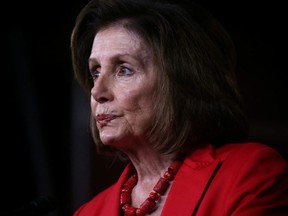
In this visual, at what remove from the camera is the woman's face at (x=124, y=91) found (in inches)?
57.9

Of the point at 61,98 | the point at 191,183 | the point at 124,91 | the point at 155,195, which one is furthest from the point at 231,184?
the point at 61,98

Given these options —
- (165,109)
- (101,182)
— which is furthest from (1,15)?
(165,109)

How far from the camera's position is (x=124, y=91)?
1.47 m

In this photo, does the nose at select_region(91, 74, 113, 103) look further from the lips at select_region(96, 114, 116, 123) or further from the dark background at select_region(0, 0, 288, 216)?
the dark background at select_region(0, 0, 288, 216)

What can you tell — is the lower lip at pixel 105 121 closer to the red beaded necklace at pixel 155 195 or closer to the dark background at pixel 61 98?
the red beaded necklace at pixel 155 195

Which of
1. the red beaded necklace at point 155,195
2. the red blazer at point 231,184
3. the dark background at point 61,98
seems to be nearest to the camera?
the red blazer at point 231,184

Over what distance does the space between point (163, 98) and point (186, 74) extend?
9 cm

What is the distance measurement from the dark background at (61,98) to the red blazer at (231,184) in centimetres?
60

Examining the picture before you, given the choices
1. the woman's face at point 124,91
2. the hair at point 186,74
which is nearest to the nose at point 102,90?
the woman's face at point 124,91

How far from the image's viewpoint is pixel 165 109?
1.48m

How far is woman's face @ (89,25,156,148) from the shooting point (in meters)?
1.47

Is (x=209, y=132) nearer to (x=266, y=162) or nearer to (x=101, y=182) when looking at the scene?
(x=266, y=162)

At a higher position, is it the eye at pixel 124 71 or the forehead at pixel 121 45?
the forehead at pixel 121 45

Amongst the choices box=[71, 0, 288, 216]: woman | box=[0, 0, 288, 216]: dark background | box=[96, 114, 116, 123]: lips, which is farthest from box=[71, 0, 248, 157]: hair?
box=[0, 0, 288, 216]: dark background
